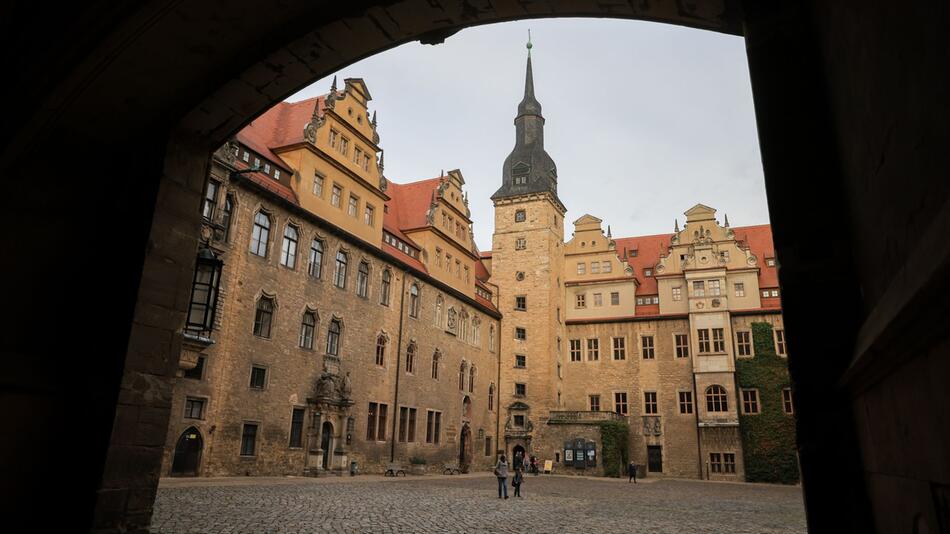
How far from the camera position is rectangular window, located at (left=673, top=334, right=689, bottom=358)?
114 ft

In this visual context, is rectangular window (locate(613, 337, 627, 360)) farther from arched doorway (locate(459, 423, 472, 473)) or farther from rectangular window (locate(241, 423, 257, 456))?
rectangular window (locate(241, 423, 257, 456))

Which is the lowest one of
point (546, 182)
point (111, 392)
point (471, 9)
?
point (111, 392)

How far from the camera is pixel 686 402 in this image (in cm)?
3428

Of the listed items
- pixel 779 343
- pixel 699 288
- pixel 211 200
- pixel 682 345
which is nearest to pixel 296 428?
pixel 211 200

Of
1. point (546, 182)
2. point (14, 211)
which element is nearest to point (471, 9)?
point (14, 211)

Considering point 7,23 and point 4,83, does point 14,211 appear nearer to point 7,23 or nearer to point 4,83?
point 4,83

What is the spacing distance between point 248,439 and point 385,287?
9.52m

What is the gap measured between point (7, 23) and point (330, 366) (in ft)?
62.9

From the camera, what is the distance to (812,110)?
319 cm

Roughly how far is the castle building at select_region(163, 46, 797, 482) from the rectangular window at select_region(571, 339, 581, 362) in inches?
3.8

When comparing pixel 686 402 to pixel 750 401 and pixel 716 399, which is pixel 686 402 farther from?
pixel 750 401

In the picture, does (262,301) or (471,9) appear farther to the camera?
(262,301)

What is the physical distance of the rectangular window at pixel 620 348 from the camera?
3650 cm

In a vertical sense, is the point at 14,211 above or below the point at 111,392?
above
